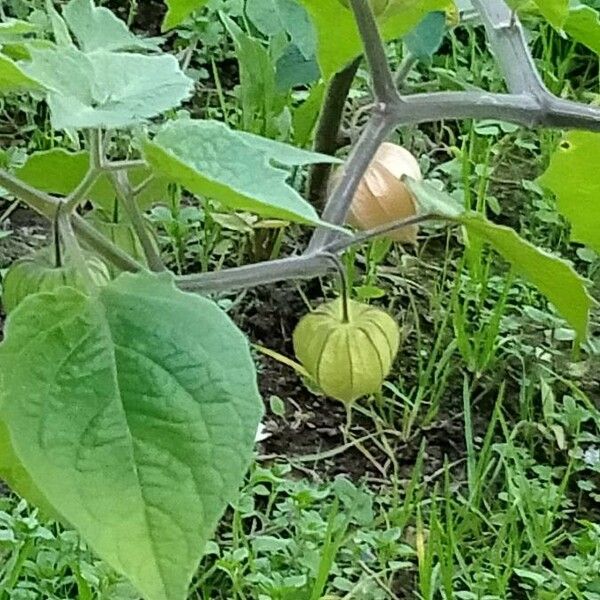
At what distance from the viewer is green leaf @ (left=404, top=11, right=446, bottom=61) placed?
0.76m

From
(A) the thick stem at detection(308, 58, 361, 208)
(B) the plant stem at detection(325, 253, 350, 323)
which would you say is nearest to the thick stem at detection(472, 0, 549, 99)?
(B) the plant stem at detection(325, 253, 350, 323)

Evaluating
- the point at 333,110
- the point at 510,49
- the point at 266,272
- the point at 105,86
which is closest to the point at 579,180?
the point at 510,49

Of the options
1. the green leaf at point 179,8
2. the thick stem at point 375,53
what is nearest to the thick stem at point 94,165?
the thick stem at point 375,53

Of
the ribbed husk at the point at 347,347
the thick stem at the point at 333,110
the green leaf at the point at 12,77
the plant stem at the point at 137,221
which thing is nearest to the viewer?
the green leaf at the point at 12,77

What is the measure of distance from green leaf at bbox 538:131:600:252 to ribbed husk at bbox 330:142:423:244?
0.35 meters

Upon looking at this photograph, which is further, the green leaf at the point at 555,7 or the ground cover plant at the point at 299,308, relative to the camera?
the green leaf at the point at 555,7

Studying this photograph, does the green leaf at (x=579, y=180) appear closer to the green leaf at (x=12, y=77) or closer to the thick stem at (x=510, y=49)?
the thick stem at (x=510, y=49)

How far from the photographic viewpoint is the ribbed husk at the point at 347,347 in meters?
0.73

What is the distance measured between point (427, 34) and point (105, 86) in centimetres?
43

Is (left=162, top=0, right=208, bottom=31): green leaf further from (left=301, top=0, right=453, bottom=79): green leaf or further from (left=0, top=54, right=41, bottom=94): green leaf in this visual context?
(left=0, top=54, right=41, bottom=94): green leaf

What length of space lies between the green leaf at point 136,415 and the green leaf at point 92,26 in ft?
0.54

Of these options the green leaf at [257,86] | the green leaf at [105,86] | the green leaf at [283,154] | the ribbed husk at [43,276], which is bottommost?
the green leaf at [257,86]

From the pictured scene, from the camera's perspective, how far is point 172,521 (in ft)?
1.09

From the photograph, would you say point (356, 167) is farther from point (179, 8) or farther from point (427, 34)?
point (427, 34)
